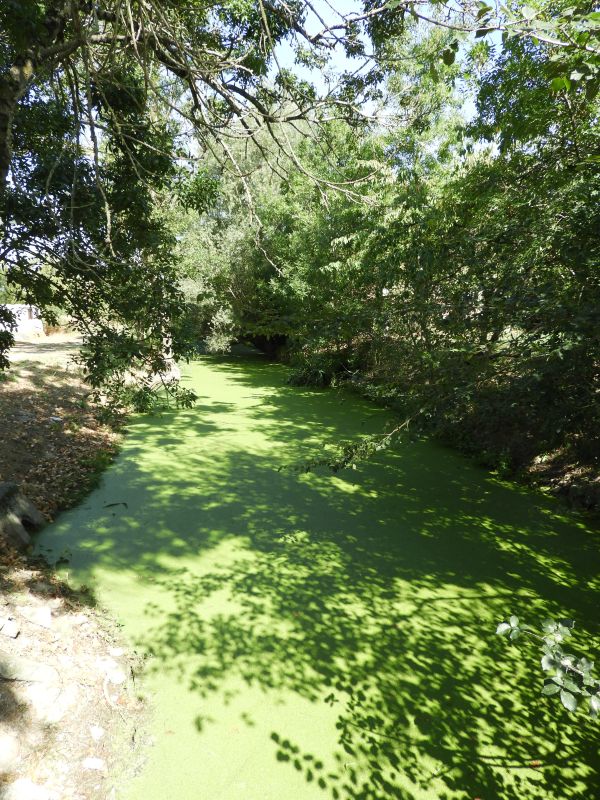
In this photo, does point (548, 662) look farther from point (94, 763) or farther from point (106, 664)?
point (106, 664)

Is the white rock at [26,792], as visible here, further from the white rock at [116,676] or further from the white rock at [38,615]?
the white rock at [38,615]

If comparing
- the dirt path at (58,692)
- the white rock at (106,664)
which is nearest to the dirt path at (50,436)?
the dirt path at (58,692)

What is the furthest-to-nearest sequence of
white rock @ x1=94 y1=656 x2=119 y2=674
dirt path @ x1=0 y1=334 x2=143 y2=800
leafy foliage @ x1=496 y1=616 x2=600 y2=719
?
white rock @ x1=94 y1=656 x2=119 y2=674
dirt path @ x1=0 y1=334 x2=143 y2=800
leafy foliage @ x1=496 y1=616 x2=600 y2=719

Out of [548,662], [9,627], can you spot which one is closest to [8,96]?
[9,627]

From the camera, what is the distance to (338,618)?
331 cm

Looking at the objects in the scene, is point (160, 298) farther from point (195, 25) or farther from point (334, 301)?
Answer: point (334, 301)

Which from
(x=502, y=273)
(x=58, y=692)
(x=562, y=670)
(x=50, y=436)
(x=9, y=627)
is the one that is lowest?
(x=58, y=692)

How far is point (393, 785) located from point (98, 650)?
5.64ft

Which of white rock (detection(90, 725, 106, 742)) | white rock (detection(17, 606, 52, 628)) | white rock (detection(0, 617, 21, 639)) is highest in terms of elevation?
white rock (detection(0, 617, 21, 639))

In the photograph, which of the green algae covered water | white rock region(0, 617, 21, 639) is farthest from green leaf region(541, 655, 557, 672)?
white rock region(0, 617, 21, 639)

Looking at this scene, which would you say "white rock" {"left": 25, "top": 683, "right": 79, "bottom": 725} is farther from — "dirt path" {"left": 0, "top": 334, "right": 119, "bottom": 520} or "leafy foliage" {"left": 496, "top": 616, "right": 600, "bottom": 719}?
"leafy foliage" {"left": 496, "top": 616, "right": 600, "bottom": 719}

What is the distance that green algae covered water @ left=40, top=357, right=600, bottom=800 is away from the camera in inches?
90.3

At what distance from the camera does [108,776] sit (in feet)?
7.07

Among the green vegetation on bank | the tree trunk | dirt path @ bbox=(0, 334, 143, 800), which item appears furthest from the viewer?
the green vegetation on bank
